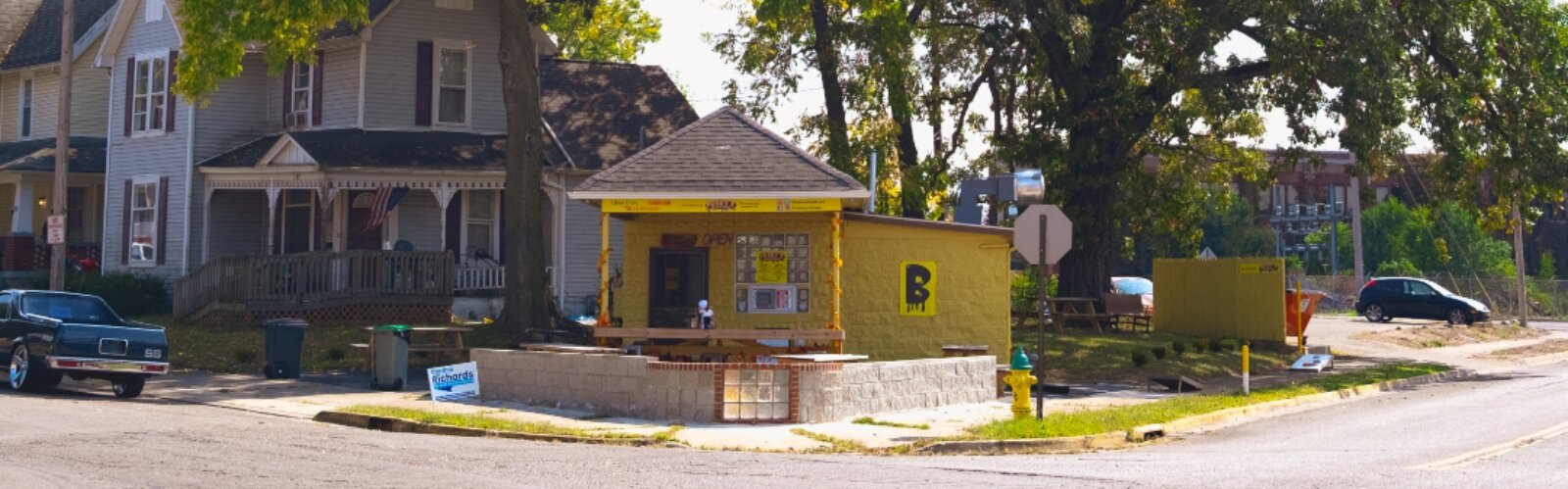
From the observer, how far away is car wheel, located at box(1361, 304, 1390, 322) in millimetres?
51031

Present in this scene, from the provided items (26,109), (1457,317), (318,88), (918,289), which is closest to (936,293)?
(918,289)

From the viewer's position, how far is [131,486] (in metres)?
12.4

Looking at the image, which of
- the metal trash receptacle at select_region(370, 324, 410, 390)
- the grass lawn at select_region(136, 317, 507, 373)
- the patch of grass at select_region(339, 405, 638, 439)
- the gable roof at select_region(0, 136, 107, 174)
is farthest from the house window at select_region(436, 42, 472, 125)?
the patch of grass at select_region(339, 405, 638, 439)

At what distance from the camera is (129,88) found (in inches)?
1484

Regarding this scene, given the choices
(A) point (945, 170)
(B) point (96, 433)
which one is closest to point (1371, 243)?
(A) point (945, 170)

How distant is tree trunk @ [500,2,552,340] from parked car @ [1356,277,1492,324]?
32006 millimetres

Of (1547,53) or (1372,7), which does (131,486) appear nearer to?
(1372,7)

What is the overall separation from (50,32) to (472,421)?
30.0 m

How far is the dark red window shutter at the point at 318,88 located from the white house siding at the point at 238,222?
100.0 inches

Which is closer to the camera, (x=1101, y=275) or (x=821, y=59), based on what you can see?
(x=821, y=59)

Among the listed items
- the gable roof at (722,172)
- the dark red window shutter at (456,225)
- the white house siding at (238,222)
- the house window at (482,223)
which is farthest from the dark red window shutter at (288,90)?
the gable roof at (722,172)

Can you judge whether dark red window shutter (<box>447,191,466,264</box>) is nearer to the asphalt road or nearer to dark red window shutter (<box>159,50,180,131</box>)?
dark red window shutter (<box>159,50,180,131</box>)

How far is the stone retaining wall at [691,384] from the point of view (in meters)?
19.0

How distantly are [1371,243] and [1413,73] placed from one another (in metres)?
48.2
